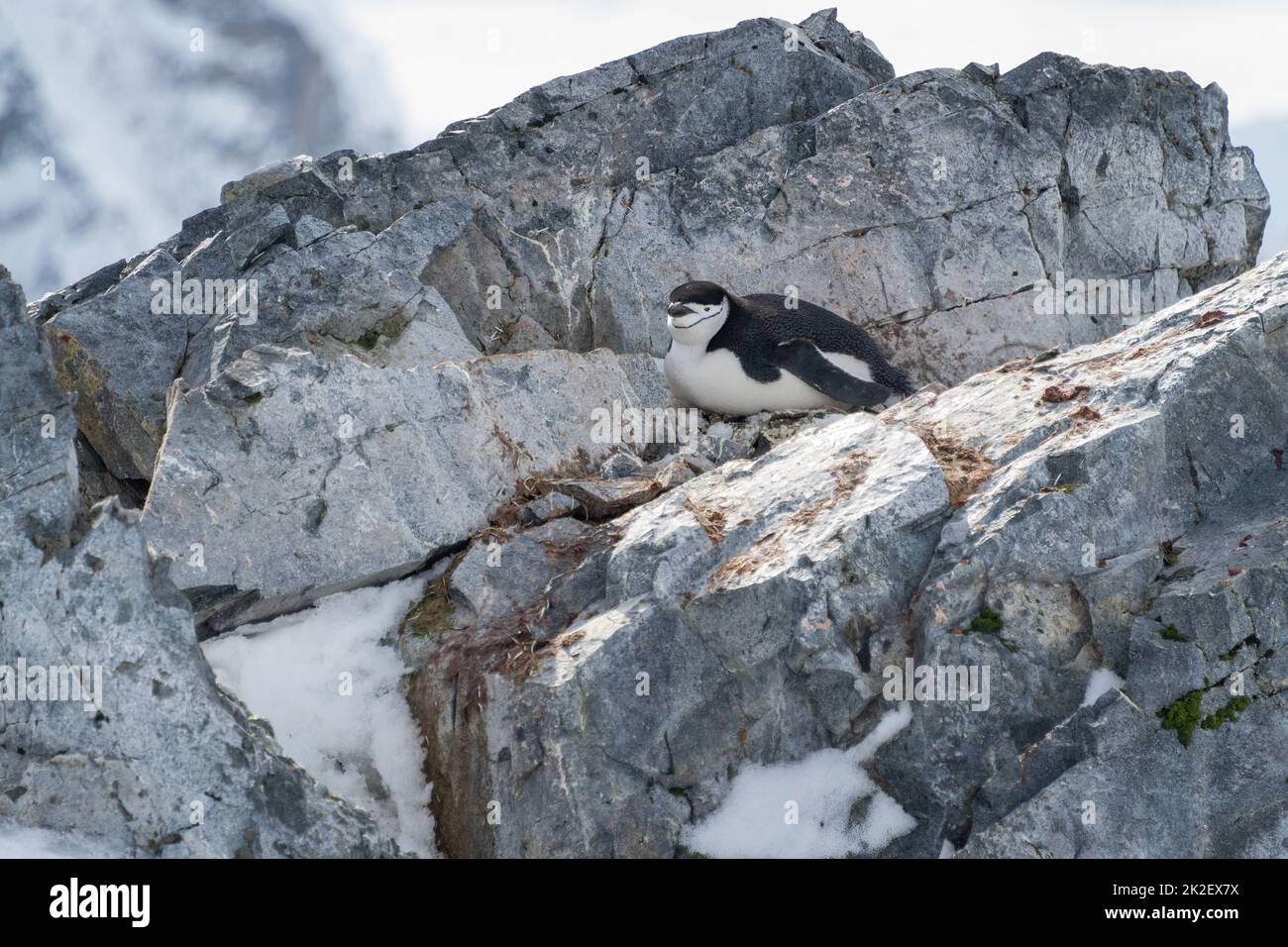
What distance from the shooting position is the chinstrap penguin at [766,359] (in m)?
14.0

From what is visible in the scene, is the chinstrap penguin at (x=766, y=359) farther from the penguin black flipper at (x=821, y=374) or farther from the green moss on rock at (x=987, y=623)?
the green moss on rock at (x=987, y=623)

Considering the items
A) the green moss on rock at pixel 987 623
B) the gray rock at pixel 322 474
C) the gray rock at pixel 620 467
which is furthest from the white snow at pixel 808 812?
the gray rock at pixel 620 467

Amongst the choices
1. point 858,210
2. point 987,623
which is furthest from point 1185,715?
point 858,210

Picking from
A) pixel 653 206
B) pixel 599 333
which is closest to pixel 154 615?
pixel 599 333

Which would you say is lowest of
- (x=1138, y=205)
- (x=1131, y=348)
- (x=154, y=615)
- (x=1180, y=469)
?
(x=154, y=615)

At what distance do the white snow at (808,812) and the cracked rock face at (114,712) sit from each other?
233cm

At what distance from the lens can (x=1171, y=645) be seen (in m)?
8.30

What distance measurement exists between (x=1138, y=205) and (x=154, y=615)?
13965 mm

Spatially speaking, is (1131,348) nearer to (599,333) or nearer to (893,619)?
(893,619)

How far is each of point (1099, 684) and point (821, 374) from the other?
239 inches

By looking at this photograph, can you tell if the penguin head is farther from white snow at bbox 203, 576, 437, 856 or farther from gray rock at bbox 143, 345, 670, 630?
white snow at bbox 203, 576, 437, 856

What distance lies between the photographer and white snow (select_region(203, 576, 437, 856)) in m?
9.64

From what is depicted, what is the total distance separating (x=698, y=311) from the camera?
14.2 meters

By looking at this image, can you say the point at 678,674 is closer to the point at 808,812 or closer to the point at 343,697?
the point at 808,812
